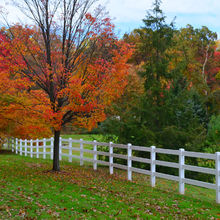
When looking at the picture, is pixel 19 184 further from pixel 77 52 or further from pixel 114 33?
pixel 114 33

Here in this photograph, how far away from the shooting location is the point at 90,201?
8008 millimetres

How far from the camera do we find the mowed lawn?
272 inches

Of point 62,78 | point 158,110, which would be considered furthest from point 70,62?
point 158,110

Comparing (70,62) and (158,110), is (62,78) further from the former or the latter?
(158,110)

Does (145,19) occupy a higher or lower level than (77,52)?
higher

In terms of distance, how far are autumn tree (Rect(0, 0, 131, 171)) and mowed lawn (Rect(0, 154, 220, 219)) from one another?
108 inches

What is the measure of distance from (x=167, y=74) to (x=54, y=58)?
242 inches

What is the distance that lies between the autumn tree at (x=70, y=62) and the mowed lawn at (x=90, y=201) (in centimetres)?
274

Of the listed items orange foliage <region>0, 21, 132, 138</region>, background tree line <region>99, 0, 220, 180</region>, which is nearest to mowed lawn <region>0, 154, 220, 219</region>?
orange foliage <region>0, 21, 132, 138</region>

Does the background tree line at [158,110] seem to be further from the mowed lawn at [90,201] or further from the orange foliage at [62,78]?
the mowed lawn at [90,201]

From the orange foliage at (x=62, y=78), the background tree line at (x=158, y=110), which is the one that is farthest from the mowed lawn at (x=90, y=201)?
the background tree line at (x=158, y=110)

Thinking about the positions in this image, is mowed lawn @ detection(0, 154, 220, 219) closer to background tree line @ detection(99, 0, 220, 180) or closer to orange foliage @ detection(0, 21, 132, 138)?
orange foliage @ detection(0, 21, 132, 138)

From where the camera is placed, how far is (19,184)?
9820mm

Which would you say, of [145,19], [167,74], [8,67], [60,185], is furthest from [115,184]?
[145,19]
